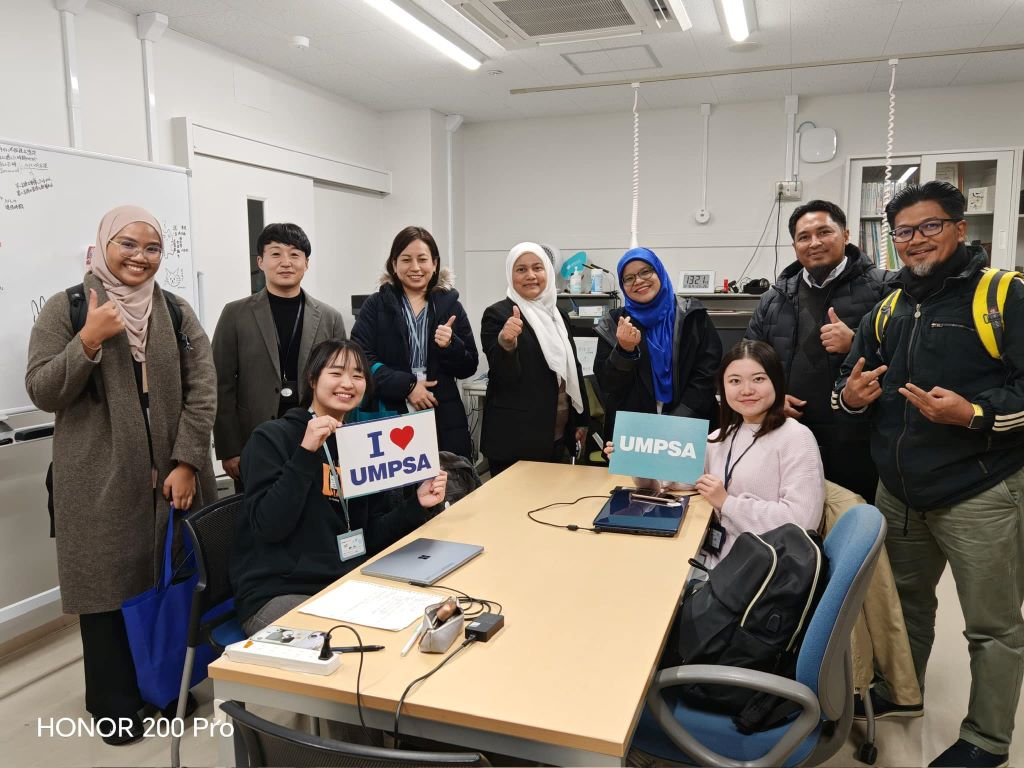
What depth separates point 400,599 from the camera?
5.50ft

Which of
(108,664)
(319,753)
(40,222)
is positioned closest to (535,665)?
(319,753)

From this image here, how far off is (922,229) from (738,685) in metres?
1.34

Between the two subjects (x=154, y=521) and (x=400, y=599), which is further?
(x=154, y=521)

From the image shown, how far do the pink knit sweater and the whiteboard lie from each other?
8.11 feet

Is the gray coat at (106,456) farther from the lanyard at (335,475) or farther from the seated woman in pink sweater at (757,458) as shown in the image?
the seated woman in pink sweater at (757,458)

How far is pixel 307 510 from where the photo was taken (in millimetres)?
1984

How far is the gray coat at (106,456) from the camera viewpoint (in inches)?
86.8

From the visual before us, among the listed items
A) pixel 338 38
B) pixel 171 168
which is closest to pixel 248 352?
pixel 171 168

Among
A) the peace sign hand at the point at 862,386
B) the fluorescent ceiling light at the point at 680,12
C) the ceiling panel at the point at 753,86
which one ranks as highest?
the ceiling panel at the point at 753,86

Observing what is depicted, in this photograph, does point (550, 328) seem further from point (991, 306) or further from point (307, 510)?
point (991, 306)

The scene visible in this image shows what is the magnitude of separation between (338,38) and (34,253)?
1.93 meters

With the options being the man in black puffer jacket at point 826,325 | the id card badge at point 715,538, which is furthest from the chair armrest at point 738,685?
the man in black puffer jacket at point 826,325

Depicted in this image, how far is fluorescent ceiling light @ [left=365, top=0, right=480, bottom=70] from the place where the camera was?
123 inches

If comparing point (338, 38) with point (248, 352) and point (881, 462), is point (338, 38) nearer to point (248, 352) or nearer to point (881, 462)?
point (248, 352)
